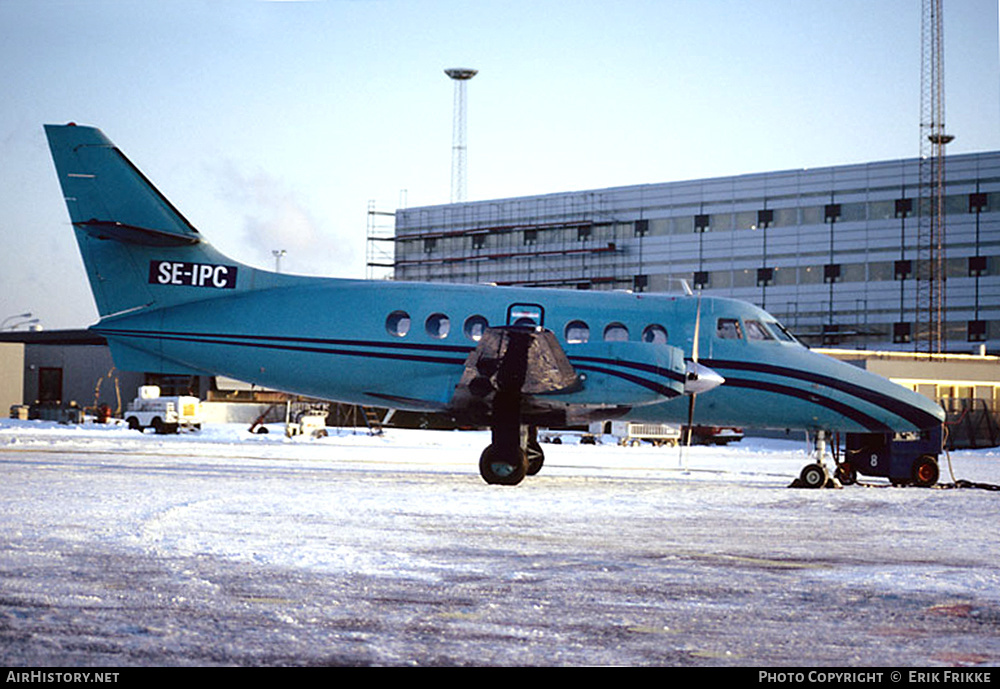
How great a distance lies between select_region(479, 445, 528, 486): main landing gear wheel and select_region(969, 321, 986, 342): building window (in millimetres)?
67233

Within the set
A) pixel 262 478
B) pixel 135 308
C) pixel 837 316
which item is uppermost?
pixel 837 316

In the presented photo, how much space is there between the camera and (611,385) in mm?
19234

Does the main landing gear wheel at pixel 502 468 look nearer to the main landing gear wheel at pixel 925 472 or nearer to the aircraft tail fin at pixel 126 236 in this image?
the aircraft tail fin at pixel 126 236

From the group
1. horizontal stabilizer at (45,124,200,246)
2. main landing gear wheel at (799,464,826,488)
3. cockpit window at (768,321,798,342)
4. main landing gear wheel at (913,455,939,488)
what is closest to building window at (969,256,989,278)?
main landing gear wheel at (913,455,939,488)

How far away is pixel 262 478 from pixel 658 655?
14.1 m

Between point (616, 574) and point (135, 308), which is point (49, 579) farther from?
point (135, 308)

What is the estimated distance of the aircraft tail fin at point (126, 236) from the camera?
20.5 meters

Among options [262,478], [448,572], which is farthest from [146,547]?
[262,478]

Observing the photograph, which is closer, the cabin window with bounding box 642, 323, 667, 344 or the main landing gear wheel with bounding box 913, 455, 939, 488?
the cabin window with bounding box 642, 323, 667, 344

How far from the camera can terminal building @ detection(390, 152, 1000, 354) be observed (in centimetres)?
7688

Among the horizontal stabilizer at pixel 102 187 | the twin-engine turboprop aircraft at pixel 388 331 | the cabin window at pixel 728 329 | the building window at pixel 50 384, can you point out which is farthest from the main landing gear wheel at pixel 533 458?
the building window at pixel 50 384

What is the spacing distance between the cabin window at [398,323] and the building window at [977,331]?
6712 cm

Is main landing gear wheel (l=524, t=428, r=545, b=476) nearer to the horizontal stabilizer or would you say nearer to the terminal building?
the horizontal stabilizer

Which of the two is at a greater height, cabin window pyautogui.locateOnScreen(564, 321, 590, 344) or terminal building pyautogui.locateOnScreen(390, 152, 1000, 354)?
terminal building pyautogui.locateOnScreen(390, 152, 1000, 354)
